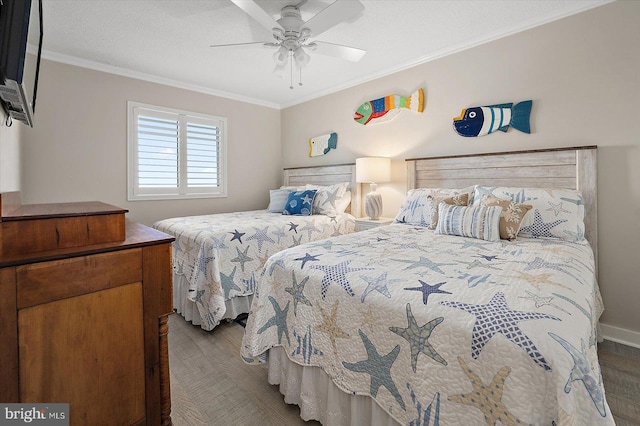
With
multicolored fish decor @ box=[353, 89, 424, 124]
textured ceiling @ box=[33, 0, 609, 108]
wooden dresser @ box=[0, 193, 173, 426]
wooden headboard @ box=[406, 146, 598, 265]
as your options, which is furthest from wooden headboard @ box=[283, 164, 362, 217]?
wooden dresser @ box=[0, 193, 173, 426]

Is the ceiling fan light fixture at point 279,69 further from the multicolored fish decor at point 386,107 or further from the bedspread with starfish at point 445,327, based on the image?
the bedspread with starfish at point 445,327

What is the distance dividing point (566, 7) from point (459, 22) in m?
0.75

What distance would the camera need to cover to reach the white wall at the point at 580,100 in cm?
208

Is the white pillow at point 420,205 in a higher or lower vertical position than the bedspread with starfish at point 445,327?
higher

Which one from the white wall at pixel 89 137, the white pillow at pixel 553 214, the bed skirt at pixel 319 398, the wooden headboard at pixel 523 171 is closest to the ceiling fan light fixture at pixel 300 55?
the wooden headboard at pixel 523 171

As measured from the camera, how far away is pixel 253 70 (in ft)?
11.2

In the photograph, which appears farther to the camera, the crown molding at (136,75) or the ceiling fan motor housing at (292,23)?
the crown molding at (136,75)

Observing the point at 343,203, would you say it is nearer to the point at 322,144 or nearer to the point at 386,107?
the point at 322,144

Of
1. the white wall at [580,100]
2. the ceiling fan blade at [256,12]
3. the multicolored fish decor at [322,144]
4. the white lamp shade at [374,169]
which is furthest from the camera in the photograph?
the multicolored fish decor at [322,144]

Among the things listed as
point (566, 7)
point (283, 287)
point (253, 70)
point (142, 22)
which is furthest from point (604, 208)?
point (142, 22)

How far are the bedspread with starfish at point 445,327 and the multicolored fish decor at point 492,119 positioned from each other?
4.13 ft

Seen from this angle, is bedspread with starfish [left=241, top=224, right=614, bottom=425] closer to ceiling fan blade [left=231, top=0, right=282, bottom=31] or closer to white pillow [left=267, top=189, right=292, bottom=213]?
ceiling fan blade [left=231, top=0, right=282, bottom=31]

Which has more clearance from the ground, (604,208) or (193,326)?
(604,208)

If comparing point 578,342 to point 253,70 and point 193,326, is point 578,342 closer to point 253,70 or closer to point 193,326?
point 193,326
